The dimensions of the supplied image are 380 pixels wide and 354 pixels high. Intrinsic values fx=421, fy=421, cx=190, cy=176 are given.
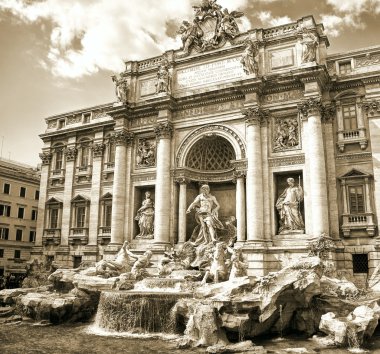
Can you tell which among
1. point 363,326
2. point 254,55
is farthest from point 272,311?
point 254,55

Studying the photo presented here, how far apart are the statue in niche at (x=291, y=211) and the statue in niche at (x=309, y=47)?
6.77 meters

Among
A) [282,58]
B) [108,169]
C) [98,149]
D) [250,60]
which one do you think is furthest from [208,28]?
[108,169]

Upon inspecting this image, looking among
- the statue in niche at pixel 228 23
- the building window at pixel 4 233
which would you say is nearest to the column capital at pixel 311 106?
the statue in niche at pixel 228 23

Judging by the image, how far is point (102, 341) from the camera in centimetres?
1567

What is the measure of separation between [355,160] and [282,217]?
4.92 meters

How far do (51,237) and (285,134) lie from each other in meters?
18.7

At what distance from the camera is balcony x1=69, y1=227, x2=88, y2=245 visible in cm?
2981

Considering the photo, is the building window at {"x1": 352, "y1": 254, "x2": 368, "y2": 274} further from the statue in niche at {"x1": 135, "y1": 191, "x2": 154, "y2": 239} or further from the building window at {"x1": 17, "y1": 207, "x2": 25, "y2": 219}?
the building window at {"x1": 17, "y1": 207, "x2": 25, "y2": 219}

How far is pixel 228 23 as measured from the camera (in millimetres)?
26797

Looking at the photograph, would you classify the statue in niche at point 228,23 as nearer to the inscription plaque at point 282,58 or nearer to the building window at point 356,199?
the inscription plaque at point 282,58

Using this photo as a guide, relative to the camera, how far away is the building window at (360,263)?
70.4ft

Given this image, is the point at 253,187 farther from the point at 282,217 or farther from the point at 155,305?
the point at 155,305

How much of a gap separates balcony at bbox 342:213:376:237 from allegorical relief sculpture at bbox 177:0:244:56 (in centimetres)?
1314

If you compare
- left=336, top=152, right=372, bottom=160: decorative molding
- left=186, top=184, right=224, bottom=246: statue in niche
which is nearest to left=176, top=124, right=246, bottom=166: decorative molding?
left=186, top=184, right=224, bottom=246: statue in niche
